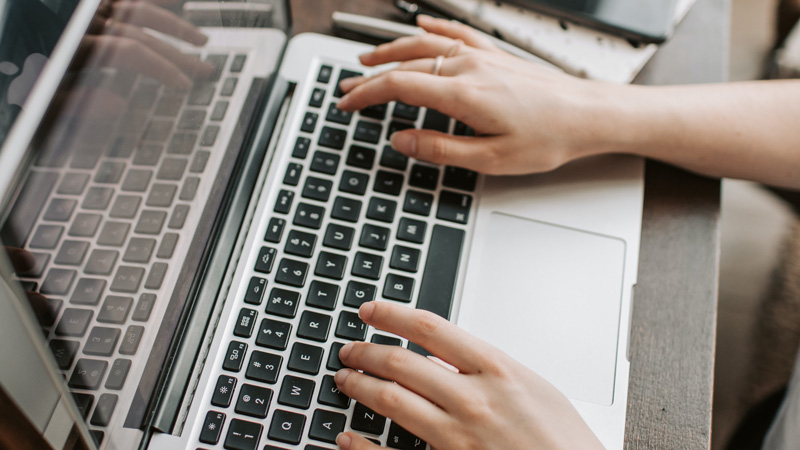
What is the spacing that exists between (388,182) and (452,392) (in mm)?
198

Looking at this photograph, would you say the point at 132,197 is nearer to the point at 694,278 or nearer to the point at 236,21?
the point at 236,21

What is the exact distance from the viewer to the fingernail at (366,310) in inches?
16.6

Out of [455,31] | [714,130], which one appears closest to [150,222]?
[455,31]


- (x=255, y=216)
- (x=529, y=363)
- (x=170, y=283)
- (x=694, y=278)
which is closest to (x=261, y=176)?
(x=255, y=216)

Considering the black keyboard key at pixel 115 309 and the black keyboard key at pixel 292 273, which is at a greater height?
the black keyboard key at pixel 292 273

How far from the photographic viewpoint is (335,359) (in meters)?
0.42

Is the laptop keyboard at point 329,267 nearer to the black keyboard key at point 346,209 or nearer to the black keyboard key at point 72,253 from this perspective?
the black keyboard key at point 346,209

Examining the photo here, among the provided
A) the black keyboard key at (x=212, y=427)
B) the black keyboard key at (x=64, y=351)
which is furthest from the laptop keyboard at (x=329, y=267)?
the black keyboard key at (x=64, y=351)

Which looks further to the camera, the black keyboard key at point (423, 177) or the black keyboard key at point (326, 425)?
the black keyboard key at point (423, 177)

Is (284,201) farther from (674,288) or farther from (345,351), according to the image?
(674,288)

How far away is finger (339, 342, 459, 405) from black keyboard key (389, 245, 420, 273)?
77 millimetres

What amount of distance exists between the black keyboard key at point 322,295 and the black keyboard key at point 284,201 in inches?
2.9

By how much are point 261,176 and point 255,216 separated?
0.05 m

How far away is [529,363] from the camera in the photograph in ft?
1.43
